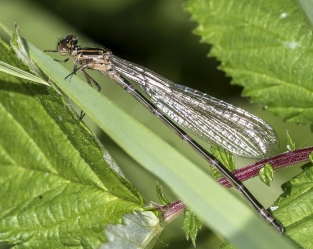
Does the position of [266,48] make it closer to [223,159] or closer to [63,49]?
[223,159]

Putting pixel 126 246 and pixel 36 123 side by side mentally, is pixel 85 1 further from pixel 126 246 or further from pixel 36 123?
pixel 126 246

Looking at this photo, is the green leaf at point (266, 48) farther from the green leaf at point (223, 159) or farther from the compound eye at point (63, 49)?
the compound eye at point (63, 49)

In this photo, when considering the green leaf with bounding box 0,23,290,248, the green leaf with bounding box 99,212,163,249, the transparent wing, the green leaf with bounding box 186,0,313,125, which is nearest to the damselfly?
the transparent wing

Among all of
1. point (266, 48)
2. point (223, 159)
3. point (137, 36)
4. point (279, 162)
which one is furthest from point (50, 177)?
point (137, 36)

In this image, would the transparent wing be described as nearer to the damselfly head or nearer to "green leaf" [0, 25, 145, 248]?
the damselfly head

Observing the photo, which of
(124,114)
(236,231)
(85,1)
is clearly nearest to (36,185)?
(124,114)

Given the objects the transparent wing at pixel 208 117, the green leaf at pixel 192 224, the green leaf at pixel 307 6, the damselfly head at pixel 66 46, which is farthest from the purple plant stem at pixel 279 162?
the damselfly head at pixel 66 46

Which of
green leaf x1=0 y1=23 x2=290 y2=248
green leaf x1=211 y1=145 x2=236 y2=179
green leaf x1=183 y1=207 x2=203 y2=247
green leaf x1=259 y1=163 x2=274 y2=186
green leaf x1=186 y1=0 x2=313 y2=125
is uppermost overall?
green leaf x1=186 y1=0 x2=313 y2=125
